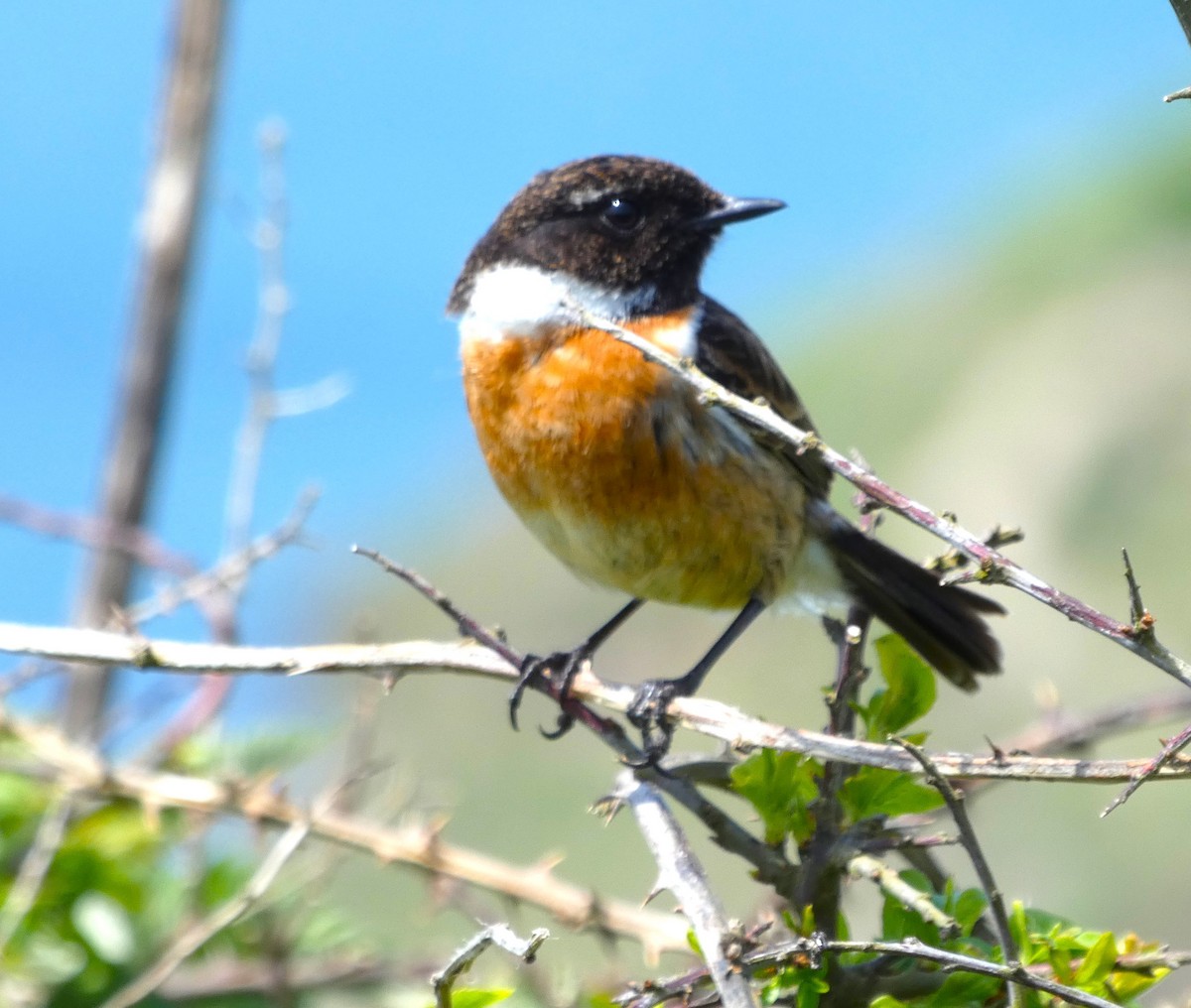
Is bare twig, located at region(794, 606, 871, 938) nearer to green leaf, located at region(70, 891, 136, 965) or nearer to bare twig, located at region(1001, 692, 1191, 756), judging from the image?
bare twig, located at region(1001, 692, 1191, 756)

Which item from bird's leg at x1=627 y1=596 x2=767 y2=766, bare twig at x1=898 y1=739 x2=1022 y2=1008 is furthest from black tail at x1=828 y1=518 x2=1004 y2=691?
bare twig at x1=898 y1=739 x2=1022 y2=1008

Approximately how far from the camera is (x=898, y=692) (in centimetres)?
201

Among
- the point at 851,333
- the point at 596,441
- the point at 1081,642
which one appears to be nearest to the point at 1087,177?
the point at 851,333

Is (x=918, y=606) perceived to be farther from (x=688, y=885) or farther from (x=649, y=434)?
(x=688, y=885)

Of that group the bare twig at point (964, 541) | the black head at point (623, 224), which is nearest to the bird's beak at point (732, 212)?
the black head at point (623, 224)

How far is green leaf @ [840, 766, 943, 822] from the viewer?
74.9 inches

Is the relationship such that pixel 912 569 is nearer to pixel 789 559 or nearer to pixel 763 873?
pixel 789 559

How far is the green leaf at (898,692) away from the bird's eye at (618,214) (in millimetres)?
2178

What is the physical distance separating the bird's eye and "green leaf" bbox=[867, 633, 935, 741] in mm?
2178

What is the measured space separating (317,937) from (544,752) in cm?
416

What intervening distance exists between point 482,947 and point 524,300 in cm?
247

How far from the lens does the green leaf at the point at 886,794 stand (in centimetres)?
190

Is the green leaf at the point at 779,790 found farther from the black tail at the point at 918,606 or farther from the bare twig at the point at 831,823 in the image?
the black tail at the point at 918,606

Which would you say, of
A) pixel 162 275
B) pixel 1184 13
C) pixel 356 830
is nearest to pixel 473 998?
pixel 356 830
